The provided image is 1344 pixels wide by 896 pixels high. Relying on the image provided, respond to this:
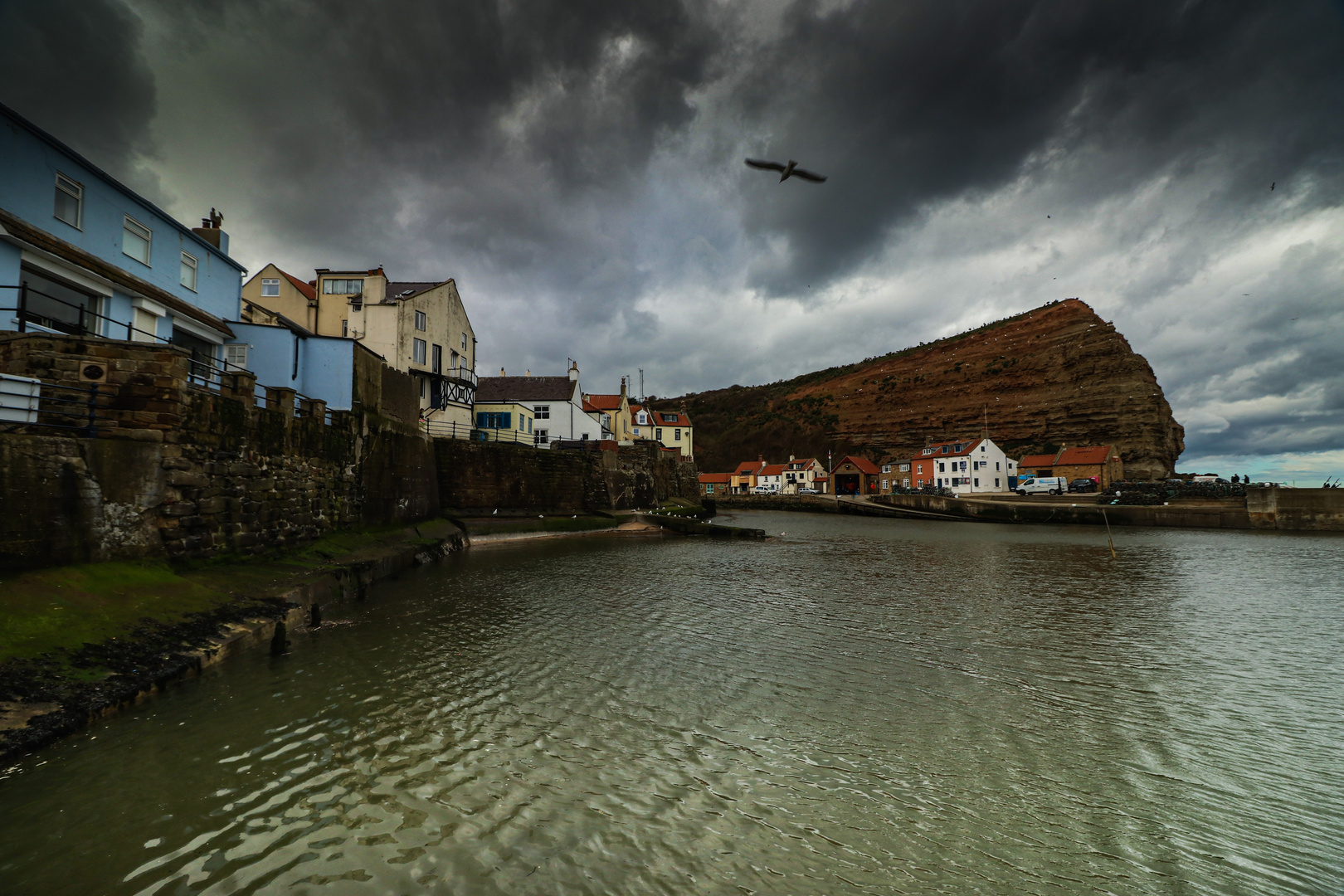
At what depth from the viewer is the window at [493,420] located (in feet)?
146

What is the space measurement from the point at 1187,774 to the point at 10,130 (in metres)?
25.4

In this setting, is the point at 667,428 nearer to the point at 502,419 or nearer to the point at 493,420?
the point at 502,419

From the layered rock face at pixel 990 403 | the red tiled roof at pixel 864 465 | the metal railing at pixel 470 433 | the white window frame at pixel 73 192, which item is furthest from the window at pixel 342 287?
the layered rock face at pixel 990 403

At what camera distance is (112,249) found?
16.5 metres

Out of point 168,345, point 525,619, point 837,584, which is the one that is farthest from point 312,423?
point 837,584

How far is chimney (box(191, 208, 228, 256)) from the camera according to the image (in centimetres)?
2308

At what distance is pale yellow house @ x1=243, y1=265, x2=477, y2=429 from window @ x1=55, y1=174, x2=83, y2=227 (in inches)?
713

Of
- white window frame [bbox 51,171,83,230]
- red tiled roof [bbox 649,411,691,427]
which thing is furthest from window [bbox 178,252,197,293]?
red tiled roof [bbox 649,411,691,427]

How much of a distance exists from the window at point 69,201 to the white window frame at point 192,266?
167 inches

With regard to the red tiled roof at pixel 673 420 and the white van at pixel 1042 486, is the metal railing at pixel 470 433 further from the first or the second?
the white van at pixel 1042 486

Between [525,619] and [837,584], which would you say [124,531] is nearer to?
[525,619]

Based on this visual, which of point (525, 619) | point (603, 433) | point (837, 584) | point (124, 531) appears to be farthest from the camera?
point (603, 433)

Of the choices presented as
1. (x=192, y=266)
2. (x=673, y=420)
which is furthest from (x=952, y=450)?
(x=192, y=266)

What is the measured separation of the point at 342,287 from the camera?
3603 centimetres
